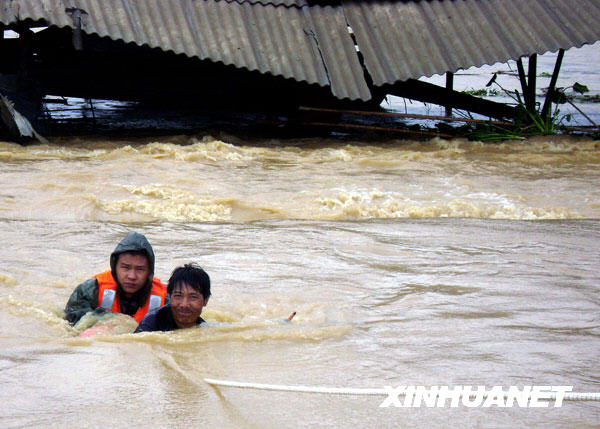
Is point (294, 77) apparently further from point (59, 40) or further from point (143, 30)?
point (59, 40)

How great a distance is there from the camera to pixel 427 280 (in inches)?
238

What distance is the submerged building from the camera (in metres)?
10.9

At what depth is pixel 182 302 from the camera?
4.70m

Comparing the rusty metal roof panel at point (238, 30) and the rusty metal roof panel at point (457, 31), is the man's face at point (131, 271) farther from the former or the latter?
the rusty metal roof panel at point (457, 31)

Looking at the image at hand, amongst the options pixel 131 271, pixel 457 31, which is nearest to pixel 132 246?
pixel 131 271

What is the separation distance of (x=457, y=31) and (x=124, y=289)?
8.29 metres

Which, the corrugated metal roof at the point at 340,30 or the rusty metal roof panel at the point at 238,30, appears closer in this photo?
the rusty metal roof panel at the point at 238,30

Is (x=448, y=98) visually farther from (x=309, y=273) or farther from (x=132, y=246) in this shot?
(x=132, y=246)

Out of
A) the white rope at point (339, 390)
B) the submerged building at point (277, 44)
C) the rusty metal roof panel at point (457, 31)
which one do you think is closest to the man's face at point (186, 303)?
the white rope at point (339, 390)

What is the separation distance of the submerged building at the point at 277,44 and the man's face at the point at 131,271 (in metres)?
6.25

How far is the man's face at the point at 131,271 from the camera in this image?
5.02 m

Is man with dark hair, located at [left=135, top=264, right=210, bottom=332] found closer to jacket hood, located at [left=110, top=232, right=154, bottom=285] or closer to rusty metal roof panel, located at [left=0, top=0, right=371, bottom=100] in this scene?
jacket hood, located at [left=110, top=232, right=154, bottom=285]

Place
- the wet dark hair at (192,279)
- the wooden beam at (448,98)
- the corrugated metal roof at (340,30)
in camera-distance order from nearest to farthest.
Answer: the wet dark hair at (192,279)
the corrugated metal roof at (340,30)
the wooden beam at (448,98)

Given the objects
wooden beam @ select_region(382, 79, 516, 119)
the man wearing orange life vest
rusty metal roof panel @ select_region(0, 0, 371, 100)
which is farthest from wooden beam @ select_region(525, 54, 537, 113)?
the man wearing orange life vest
